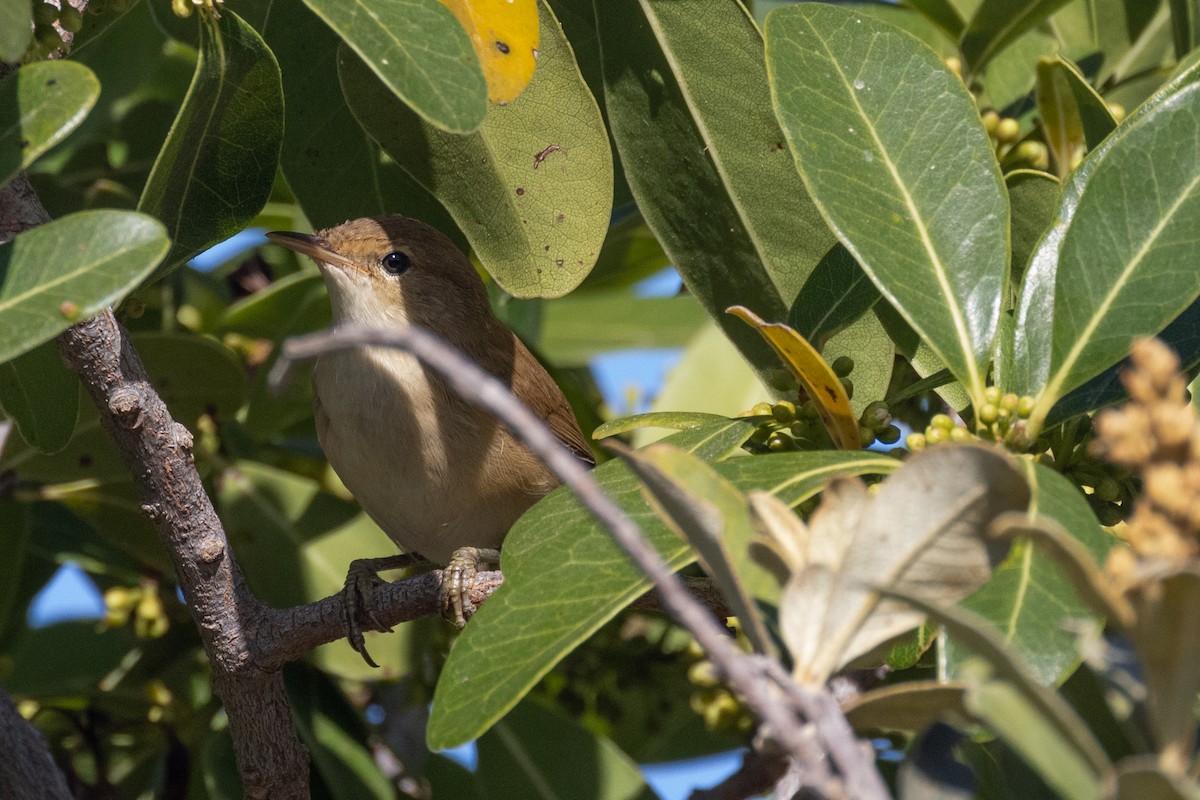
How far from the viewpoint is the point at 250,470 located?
416cm

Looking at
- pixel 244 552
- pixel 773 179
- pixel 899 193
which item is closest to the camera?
pixel 899 193

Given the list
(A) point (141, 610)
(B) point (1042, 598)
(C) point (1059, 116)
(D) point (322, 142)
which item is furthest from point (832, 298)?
(A) point (141, 610)

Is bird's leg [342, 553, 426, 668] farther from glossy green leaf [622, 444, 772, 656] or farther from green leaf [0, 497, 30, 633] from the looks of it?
glossy green leaf [622, 444, 772, 656]

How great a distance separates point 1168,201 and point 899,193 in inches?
18.9

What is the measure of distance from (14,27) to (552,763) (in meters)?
2.49

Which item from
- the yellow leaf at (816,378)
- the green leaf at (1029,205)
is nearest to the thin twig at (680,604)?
the yellow leaf at (816,378)

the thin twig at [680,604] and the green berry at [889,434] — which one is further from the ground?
the thin twig at [680,604]

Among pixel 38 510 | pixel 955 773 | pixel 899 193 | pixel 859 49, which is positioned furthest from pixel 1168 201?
pixel 38 510

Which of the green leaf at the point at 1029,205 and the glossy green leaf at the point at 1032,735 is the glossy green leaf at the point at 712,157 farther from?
the glossy green leaf at the point at 1032,735

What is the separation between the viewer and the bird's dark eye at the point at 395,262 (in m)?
4.41

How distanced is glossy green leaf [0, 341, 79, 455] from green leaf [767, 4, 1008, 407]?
5.72 feet

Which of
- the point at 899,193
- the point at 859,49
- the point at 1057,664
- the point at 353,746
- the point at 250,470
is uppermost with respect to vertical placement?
the point at 859,49

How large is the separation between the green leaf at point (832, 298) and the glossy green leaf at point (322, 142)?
52.4 inches

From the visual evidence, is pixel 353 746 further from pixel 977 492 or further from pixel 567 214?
pixel 977 492
